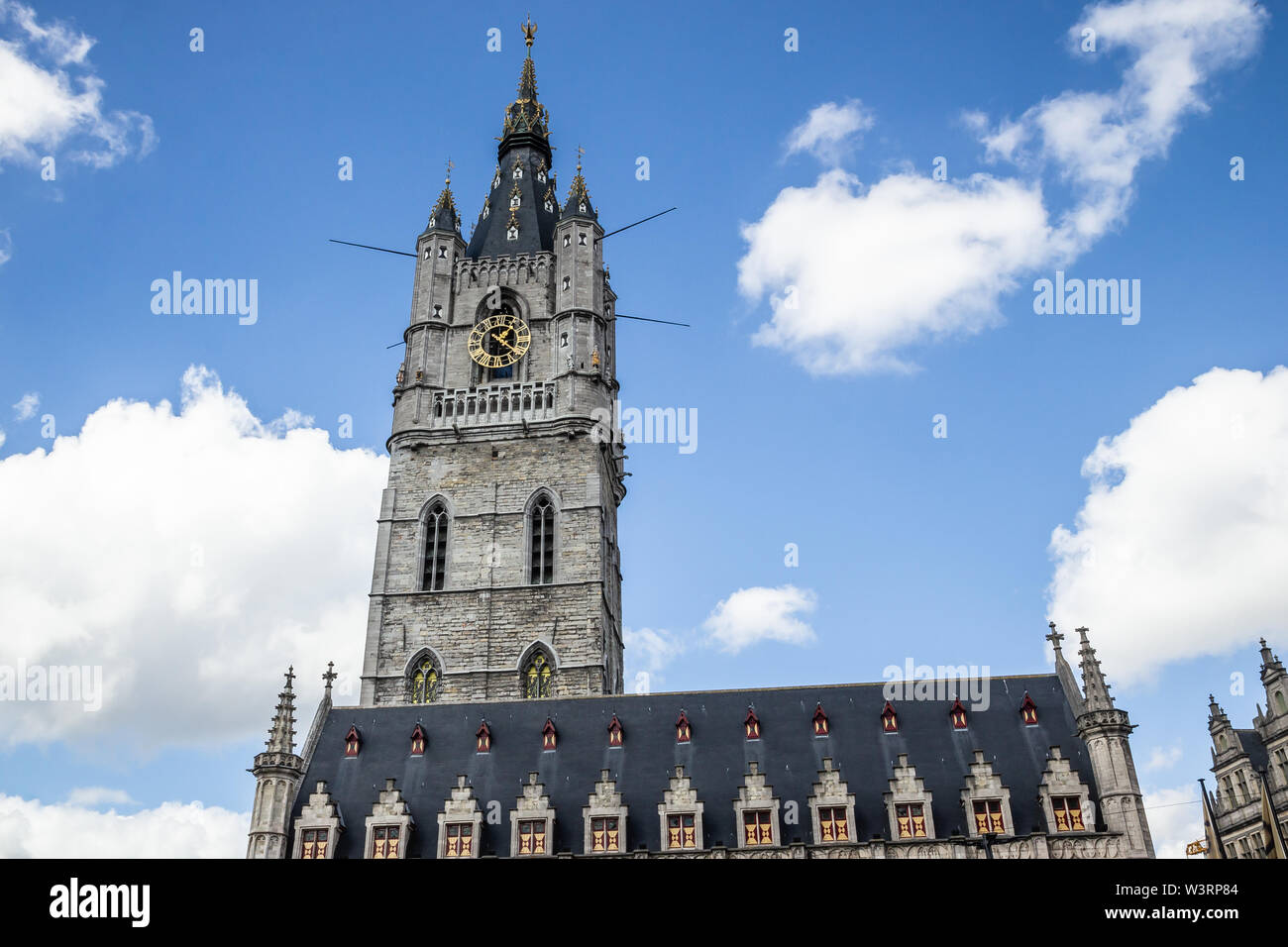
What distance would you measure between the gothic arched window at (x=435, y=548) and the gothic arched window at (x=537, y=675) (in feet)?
18.3

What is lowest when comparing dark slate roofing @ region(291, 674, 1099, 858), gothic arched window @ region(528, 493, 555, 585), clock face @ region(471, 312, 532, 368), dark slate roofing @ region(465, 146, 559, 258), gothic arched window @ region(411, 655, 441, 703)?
dark slate roofing @ region(291, 674, 1099, 858)

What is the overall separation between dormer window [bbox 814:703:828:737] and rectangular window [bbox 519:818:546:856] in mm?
8926

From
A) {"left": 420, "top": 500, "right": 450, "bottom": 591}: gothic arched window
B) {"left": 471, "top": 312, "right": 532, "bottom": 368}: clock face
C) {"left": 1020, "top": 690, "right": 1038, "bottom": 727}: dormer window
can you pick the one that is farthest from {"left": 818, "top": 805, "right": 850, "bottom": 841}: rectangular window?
{"left": 471, "top": 312, "right": 532, "bottom": 368}: clock face

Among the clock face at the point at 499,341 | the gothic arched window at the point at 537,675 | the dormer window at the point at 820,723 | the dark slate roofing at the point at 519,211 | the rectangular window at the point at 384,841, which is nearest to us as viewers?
the rectangular window at the point at 384,841

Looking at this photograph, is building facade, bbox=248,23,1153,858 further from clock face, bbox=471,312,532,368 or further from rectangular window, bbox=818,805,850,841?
clock face, bbox=471,312,532,368

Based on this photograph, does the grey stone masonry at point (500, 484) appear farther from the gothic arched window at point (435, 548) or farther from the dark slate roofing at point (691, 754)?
the dark slate roofing at point (691, 754)

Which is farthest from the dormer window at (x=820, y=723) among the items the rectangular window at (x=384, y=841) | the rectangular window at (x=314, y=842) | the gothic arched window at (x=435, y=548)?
the gothic arched window at (x=435, y=548)

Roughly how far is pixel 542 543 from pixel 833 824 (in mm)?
21421

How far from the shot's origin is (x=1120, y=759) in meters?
30.9

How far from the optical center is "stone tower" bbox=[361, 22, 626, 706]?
45.8 m

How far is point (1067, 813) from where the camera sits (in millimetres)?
30609

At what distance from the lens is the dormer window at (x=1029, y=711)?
3372 centimetres

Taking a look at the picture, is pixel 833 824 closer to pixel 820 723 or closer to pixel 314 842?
pixel 820 723

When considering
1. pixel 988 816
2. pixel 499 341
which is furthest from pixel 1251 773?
pixel 499 341
